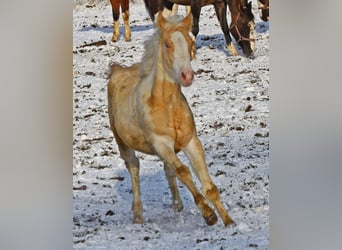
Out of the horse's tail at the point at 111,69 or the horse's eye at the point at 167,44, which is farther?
the horse's tail at the point at 111,69

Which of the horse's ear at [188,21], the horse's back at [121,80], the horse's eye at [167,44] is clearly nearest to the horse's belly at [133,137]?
the horse's back at [121,80]

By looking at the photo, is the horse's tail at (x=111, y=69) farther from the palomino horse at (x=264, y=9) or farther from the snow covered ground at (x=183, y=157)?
the palomino horse at (x=264, y=9)

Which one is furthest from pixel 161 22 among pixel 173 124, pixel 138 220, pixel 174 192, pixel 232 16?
pixel 138 220

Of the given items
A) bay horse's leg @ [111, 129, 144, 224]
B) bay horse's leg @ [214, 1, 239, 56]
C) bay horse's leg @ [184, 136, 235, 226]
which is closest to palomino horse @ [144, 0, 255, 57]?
bay horse's leg @ [214, 1, 239, 56]

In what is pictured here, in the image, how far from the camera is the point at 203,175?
8.25 ft

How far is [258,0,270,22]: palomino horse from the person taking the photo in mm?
2500

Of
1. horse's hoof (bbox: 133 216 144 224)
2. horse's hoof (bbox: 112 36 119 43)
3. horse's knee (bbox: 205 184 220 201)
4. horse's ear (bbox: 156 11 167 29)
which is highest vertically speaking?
horse's ear (bbox: 156 11 167 29)

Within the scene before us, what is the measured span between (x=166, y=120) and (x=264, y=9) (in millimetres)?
591

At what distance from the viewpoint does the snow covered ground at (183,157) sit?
8.23 feet

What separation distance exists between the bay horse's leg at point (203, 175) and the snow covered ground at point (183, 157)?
2cm

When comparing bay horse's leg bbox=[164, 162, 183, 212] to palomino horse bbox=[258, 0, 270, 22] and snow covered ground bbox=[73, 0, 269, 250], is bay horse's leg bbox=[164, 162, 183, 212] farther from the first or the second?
palomino horse bbox=[258, 0, 270, 22]

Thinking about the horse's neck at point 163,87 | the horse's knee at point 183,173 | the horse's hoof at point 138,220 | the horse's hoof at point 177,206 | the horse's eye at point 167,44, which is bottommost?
the horse's hoof at point 138,220

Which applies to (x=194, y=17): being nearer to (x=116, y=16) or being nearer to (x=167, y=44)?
(x=167, y=44)
